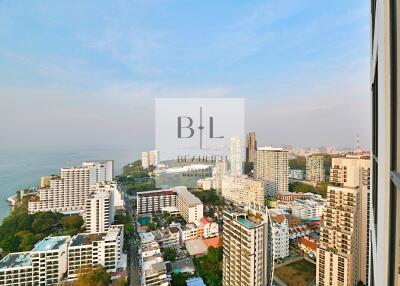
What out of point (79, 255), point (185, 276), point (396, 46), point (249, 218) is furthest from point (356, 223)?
point (79, 255)

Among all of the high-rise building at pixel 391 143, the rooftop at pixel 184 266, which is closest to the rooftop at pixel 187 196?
the rooftop at pixel 184 266

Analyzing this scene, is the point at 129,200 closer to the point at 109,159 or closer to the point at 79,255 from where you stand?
the point at 109,159

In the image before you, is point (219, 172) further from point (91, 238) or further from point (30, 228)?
point (30, 228)

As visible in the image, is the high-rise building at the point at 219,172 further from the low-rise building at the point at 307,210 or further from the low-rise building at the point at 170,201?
the low-rise building at the point at 307,210

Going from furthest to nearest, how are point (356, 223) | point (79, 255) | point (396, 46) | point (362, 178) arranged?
point (79, 255)
point (362, 178)
point (356, 223)
point (396, 46)

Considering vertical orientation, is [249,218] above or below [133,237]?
above

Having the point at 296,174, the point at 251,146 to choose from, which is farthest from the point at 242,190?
the point at 296,174

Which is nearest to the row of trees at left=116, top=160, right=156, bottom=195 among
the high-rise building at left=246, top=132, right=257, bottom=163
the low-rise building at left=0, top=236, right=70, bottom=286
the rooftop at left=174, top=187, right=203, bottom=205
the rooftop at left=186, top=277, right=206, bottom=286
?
the rooftop at left=174, top=187, right=203, bottom=205
